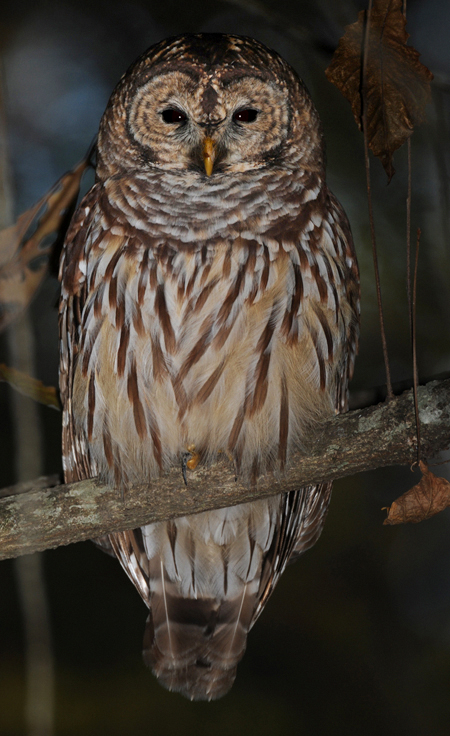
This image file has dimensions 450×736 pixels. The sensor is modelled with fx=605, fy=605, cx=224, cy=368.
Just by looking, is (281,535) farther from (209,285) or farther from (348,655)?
(348,655)

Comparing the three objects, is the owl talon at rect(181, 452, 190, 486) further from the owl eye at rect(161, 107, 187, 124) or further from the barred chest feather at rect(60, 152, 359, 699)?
the owl eye at rect(161, 107, 187, 124)

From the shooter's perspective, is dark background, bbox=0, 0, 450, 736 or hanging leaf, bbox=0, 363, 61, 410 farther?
dark background, bbox=0, 0, 450, 736

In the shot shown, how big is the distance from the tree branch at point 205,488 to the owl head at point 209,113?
721mm

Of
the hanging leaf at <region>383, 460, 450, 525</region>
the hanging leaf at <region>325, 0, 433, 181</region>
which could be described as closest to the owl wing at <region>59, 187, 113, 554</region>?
the hanging leaf at <region>325, 0, 433, 181</region>

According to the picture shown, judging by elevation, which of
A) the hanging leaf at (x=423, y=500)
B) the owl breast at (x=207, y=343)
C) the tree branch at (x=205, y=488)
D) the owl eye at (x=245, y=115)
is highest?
the owl eye at (x=245, y=115)

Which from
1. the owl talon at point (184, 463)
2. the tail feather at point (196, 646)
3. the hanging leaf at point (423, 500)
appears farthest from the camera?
the tail feather at point (196, 646)

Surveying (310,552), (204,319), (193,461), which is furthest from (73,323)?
(310,552)

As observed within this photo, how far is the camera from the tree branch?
132cm

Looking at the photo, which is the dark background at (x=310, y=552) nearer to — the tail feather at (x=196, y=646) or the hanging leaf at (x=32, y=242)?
the hanging leaf at (x=32, y=242)

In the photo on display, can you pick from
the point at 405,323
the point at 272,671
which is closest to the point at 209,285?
the point at 405,323

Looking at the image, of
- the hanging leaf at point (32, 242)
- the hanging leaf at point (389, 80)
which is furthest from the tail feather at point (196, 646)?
the hanging leaf at point (389, 80)

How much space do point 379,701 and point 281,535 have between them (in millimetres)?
1143

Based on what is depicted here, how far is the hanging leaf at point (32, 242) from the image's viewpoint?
1751 millimetres

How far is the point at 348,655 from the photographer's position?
2.67 metres
